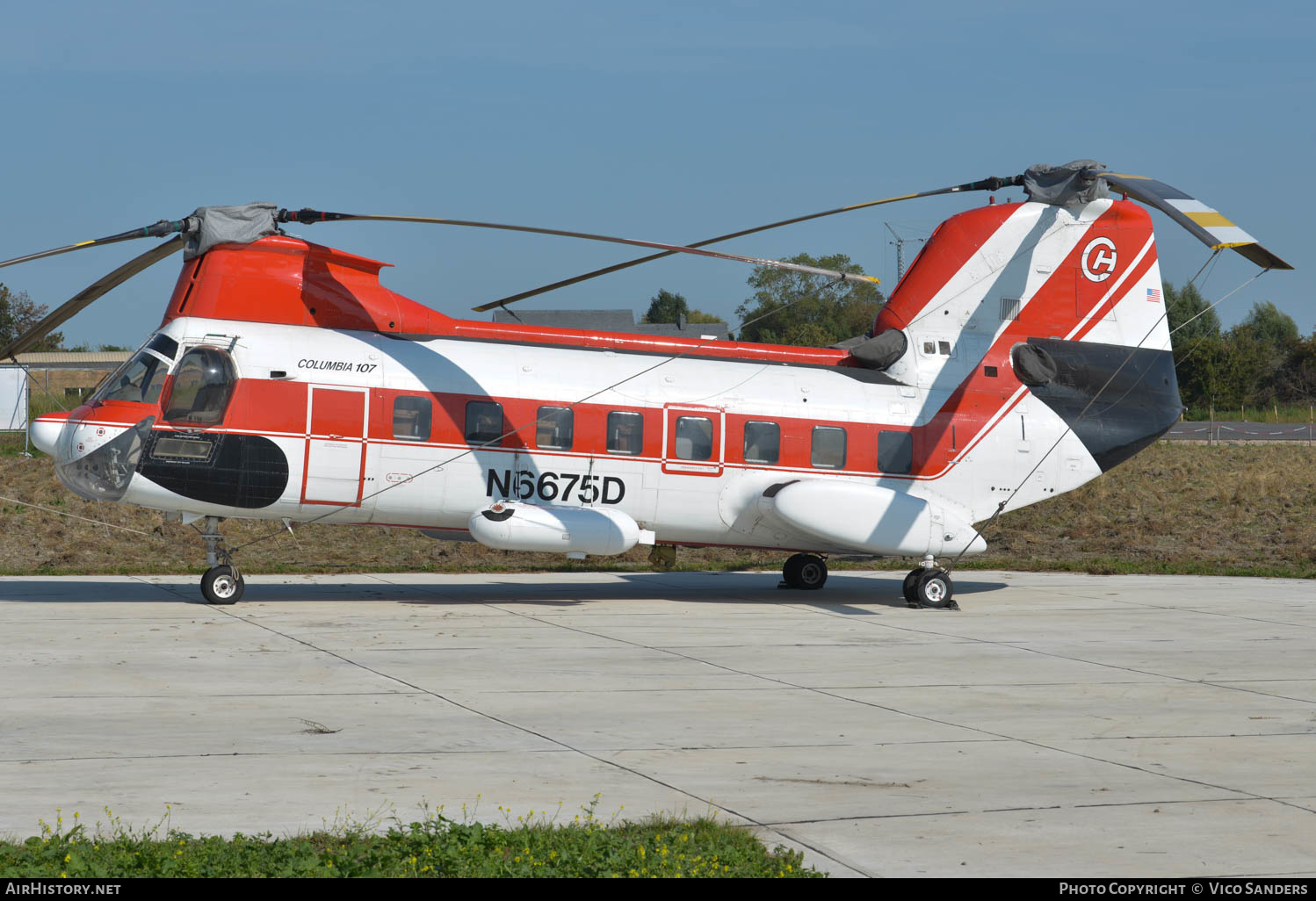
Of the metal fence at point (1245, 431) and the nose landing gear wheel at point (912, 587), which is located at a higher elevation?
the metal fence at point (1245, 431)

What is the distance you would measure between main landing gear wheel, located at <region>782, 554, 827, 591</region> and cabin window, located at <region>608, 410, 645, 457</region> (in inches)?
164

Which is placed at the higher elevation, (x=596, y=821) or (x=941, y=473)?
(x=941, y=473)

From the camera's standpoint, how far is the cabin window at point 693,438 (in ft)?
56.5

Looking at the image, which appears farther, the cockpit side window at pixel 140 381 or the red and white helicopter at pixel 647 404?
the red and white helicopter at pixel 647 404

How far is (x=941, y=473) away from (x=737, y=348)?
3409mm

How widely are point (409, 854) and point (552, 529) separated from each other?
10192 mm

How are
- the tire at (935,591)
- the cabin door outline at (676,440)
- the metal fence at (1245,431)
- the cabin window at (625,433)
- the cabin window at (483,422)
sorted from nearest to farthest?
the cabin window at (483,422) → the cabin window at (625,433) → the cabin door outline at (676,440) → the tire at (935,591) → the metal fence at (1245,431)

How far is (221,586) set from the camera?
632 inches

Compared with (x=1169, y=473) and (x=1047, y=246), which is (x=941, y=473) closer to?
(x=1047, y=246)

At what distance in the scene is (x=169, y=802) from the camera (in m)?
7.00

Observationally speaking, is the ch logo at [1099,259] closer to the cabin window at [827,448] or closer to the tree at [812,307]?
the cabin window at [827,448]

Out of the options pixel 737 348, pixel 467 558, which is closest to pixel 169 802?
pixel 737 348

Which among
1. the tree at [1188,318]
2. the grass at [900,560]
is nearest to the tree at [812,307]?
the tree at [1188,318]

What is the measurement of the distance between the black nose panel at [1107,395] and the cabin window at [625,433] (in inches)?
A: 231
